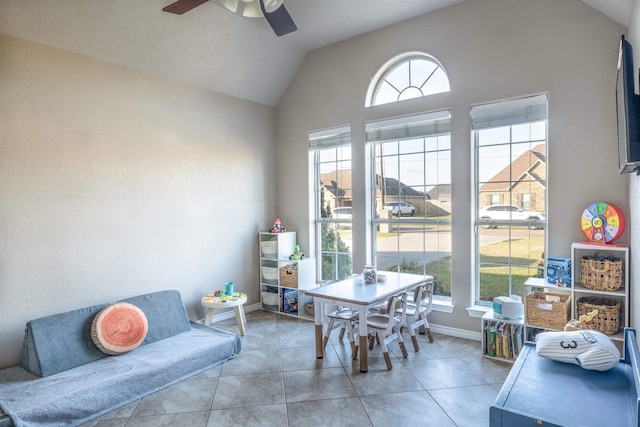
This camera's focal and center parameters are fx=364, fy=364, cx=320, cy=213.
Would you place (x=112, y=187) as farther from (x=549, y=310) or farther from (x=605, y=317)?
(x=605, y=317)

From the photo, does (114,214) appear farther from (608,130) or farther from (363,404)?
(608,130)

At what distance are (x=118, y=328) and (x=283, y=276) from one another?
2066 millimetres

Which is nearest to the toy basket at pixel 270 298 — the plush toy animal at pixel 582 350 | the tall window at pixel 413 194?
the tall window at pixel 413 194

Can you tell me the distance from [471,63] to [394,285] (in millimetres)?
2370

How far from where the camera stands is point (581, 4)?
3104 mm

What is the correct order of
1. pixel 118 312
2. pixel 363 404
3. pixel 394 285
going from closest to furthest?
pixel 363 404, pixel 118 312, pixel 394 285

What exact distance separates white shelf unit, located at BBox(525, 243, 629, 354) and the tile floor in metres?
0.73

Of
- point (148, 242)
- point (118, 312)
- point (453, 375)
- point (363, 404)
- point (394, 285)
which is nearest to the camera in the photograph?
point (363, 404)

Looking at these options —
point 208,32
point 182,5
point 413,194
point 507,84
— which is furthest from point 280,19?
point 413,194

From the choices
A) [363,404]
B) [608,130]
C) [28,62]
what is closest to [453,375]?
[363,404]

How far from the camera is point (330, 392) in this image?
2.80 metres

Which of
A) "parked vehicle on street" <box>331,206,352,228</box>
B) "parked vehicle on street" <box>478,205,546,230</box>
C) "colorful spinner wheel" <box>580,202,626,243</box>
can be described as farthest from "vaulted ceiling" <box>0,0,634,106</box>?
"parked vehicle on street" <box>331,206,352,228</box>

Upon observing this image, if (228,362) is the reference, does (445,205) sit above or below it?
above

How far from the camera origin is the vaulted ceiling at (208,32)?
3.04 metres
